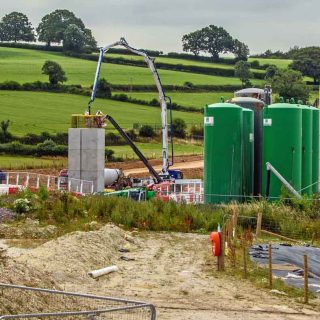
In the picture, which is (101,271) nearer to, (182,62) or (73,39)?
(182,62)

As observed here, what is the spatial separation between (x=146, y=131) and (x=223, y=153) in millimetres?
45025

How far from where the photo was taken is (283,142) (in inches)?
1430

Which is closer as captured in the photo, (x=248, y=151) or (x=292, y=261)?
(x=292, y=261)

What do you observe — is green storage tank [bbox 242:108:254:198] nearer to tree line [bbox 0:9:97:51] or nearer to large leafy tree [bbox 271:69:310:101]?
large leafy tree [bbox 271:69:310:101]

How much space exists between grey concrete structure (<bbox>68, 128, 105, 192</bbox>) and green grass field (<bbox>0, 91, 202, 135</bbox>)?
31441 millimetres

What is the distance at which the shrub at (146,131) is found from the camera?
263ft

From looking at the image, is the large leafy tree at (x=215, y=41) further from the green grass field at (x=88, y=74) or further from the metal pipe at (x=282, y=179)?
the metal pipe at (x=282, y=179)

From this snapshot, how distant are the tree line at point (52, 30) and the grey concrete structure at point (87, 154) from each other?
101839 millimetres

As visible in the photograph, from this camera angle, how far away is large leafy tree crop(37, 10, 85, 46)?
520 ft

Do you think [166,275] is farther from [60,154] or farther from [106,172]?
[60,154]

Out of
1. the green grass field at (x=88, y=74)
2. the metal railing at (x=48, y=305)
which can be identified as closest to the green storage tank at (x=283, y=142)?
the metal railing at (x=48, y=305)

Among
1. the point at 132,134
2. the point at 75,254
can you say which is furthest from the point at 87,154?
the point at 132,134

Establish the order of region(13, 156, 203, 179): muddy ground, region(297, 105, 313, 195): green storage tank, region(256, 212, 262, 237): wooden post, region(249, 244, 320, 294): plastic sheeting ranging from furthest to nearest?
region(13, 156, 203, 179): muddy ground < region(297, 105, 313, 195): green storage tank < region(256, 212, 262, 237): wooden post < region(249, 244, 320, 294): plastic sheeting

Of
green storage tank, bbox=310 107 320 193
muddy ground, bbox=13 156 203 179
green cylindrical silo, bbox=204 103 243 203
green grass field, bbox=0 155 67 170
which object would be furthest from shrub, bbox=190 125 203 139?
green cylindrical silo, bbox=204 103 243 203
